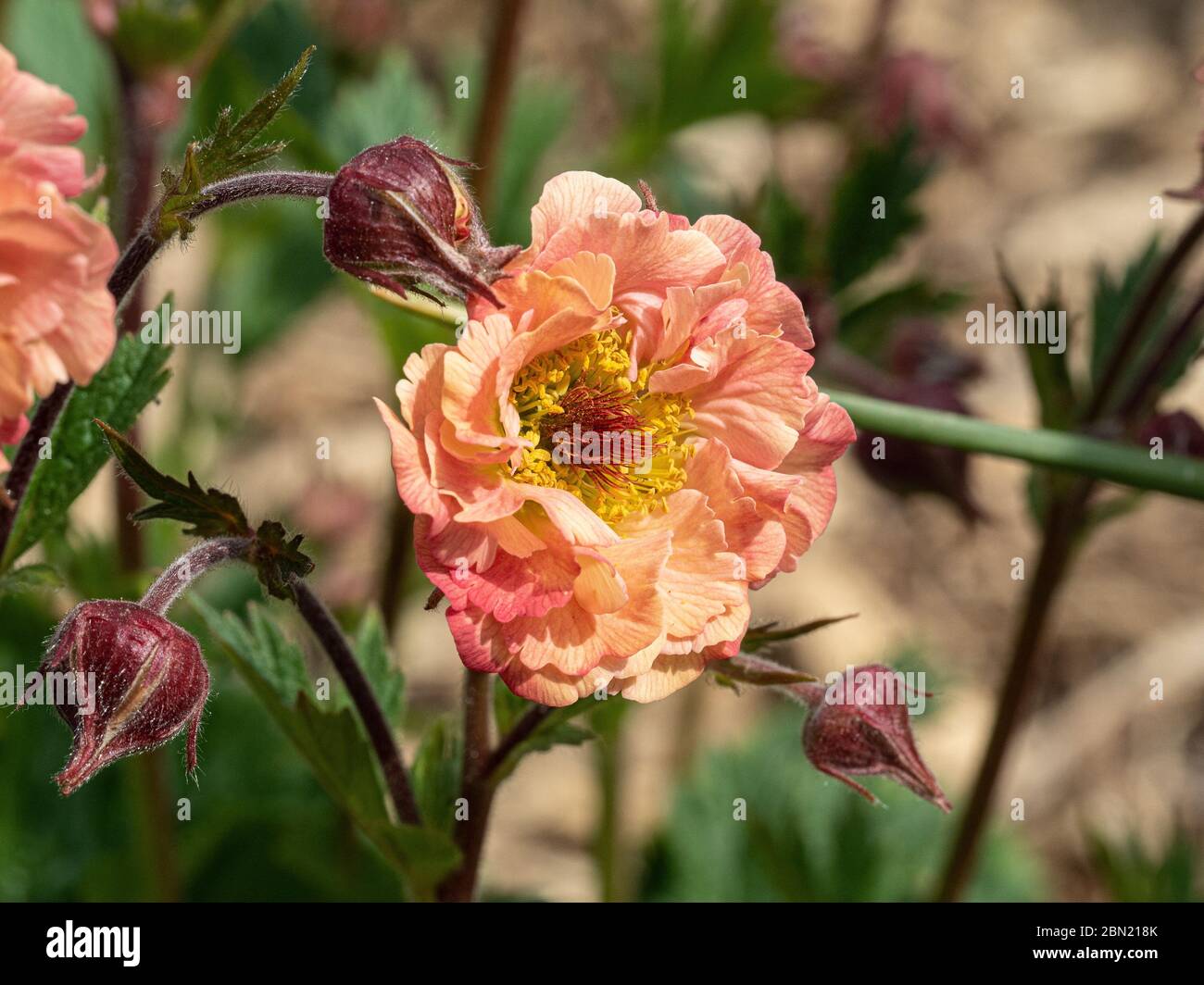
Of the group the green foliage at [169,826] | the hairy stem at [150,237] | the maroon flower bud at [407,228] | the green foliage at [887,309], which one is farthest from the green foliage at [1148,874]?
the hairy stem at [150,237]

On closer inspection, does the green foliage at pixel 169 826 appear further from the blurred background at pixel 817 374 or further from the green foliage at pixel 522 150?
the green foliage at pixel 522 150

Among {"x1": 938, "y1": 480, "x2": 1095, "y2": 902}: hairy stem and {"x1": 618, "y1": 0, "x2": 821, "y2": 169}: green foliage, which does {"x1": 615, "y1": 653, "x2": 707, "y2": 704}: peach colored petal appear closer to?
{"x1": 938, "y1": 480, "x2": 1095, "y2": 902}: hairy stem

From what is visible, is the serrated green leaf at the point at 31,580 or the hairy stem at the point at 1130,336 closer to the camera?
the serrated green leaf at the point at 31,580

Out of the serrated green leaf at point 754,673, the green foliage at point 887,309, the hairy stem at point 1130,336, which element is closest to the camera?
the serrated green leaf at point 754,673

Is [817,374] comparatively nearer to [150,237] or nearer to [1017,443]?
[1017,443]

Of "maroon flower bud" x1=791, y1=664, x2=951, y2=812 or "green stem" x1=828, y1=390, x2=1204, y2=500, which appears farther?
"green stem" x1=828, y1=390, x2=1204, y2=500

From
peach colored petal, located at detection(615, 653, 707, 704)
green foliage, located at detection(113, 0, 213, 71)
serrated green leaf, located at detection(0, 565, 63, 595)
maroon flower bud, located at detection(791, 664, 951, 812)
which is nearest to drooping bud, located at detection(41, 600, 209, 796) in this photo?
serrated green leaf, located at detection(0, 565, 63, 595)

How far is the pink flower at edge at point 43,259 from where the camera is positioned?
0.96m

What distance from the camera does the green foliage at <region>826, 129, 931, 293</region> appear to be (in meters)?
2.07

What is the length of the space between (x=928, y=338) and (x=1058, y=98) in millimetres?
2568

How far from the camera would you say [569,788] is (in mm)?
3139

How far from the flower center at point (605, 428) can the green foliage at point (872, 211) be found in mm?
953

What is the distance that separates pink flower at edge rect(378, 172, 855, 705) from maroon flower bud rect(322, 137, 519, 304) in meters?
0.03

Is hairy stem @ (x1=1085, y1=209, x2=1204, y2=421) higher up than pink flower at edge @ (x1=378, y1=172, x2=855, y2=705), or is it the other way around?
hairy stem @ (x1=1085, y1=209, x2=1204, y2=421)
